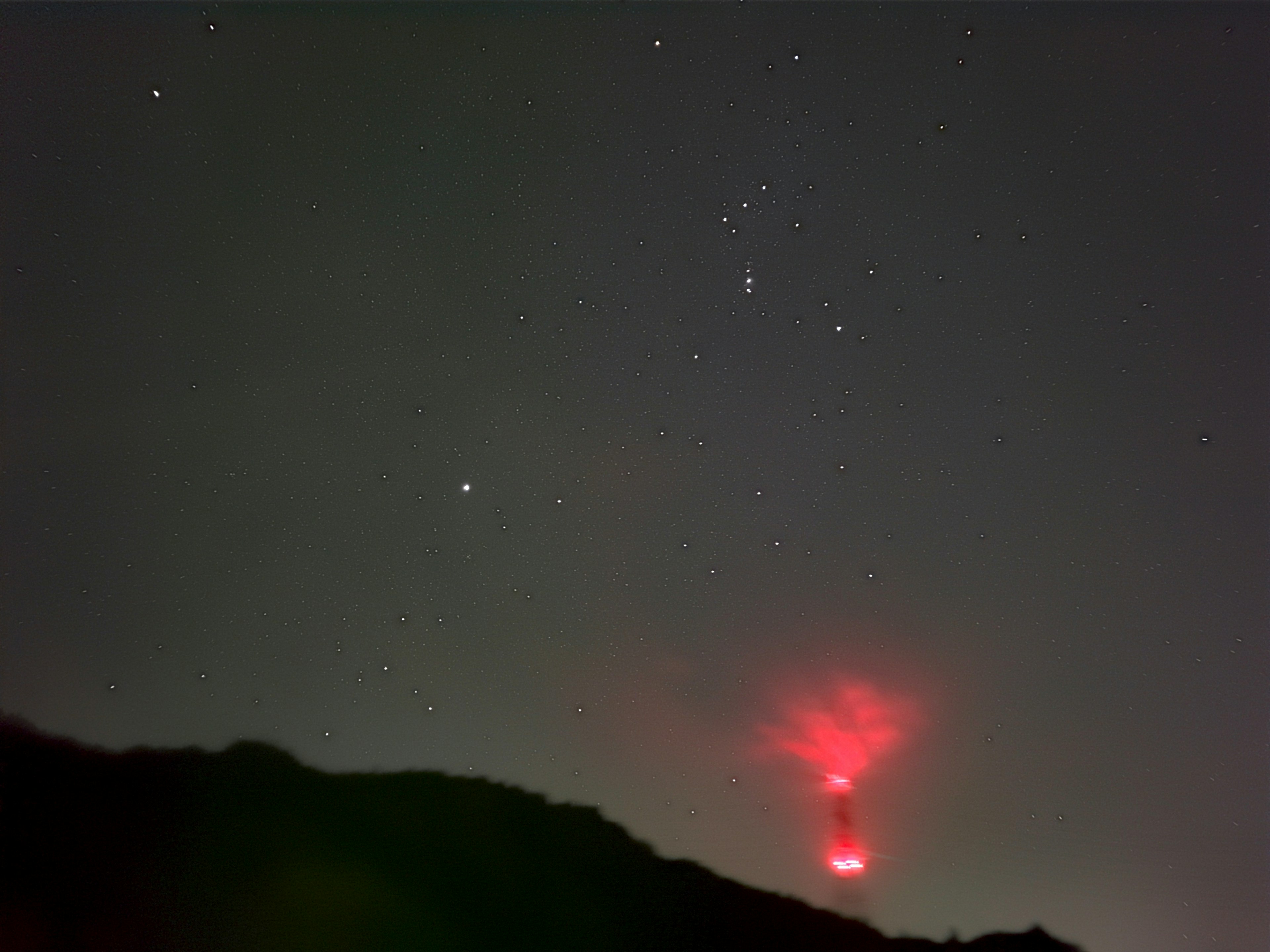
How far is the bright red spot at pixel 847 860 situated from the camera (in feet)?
4.26

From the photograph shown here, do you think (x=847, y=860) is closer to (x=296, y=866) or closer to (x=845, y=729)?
(x=845, y=729)

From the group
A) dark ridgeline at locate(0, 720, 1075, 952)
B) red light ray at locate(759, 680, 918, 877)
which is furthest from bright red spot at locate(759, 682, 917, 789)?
dark ridgeline at locate(0, 720, 1075, 952)

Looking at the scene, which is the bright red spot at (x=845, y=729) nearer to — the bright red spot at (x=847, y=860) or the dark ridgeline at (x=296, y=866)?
the bright red spot at (x=847, y=860)

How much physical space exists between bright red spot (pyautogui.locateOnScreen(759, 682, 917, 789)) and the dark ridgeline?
383 millimetres

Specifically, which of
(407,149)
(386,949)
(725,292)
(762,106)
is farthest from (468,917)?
(762,106)

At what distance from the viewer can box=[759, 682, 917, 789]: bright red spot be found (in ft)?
4.25

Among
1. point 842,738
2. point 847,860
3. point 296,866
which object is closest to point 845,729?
point 842,738

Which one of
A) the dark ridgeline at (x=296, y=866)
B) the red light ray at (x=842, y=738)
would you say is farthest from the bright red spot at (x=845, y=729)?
the dark ridgeline at (x=296, y=866)

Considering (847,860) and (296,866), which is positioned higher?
(847,860)

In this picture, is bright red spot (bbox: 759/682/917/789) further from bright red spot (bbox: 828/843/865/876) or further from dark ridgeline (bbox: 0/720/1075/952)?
dark ridgeline (bbox: 0/720/1075/952)

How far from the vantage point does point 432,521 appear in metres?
1.35

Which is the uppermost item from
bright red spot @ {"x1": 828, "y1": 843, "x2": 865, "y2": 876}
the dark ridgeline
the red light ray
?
the red light ray

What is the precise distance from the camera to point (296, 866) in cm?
136

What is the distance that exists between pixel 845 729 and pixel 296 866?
130 cm
